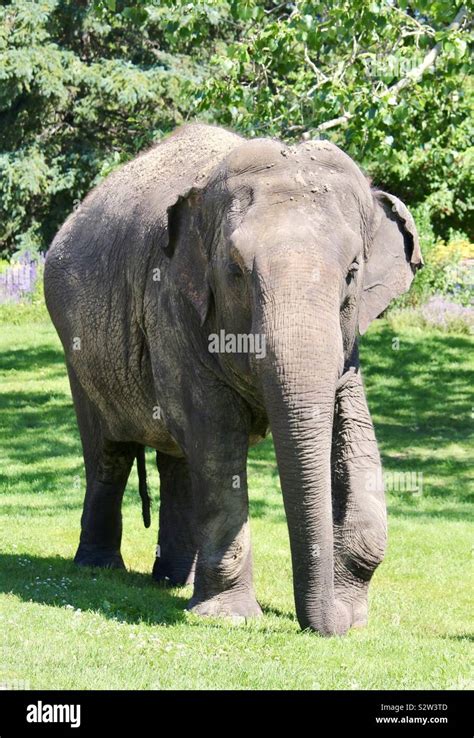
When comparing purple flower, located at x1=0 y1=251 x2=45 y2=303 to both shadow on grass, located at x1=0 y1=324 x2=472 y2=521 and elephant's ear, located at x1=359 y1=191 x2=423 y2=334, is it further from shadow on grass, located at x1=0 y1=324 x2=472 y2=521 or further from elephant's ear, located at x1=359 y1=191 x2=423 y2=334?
elephant's ear, located at x1=359 y1=191 x2=423 y2=334

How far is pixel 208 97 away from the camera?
48.4 feet

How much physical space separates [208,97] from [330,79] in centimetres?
155

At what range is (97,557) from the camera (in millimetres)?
10445

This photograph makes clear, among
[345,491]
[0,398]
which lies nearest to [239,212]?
[345,491]

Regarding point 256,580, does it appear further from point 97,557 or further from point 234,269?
point 234,269

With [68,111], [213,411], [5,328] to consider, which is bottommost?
[5,328]

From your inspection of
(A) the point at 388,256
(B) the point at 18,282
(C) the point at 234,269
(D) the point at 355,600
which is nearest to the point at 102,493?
(D) the point at 355,600

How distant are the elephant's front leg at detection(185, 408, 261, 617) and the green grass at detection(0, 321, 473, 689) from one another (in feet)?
0.77

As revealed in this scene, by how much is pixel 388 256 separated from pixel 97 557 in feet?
Result: 12.1

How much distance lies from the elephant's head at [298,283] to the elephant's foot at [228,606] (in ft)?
2.11

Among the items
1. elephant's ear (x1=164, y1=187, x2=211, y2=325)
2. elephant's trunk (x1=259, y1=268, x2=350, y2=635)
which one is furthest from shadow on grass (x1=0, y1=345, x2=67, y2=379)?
elephant's trunk (x1=259, y1=268, x2=350, y2=635)

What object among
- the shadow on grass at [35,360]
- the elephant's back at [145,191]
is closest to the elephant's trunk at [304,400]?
the elephant's back at [145,191]

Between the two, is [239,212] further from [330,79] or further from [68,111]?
[68,111]

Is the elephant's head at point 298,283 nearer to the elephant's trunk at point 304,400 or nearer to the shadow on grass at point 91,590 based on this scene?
the elephant's trunk at point 304,400
